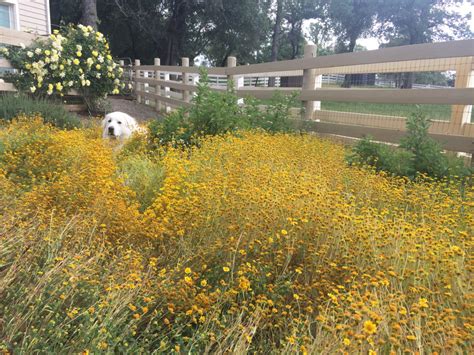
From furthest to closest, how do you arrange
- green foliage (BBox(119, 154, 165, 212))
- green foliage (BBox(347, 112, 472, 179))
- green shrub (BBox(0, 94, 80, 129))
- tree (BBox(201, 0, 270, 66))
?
tree (BBox(201, 0, 270, 66))
green shrub (BBox(0, 94, 80, 129))
green foliage (BBox(347, 112, 472, 179))
green foliage (BBox(119, 154, 165, 212))

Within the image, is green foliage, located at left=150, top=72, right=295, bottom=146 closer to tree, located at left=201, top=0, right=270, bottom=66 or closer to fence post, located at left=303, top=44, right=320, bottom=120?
fence post, located at left=303, top=44, right=320, bottom=120

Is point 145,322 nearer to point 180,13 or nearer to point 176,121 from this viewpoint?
point 176,121

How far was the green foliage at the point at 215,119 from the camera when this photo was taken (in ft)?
19.2

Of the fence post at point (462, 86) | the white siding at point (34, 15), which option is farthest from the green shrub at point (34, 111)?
Answer: the fence post at point (462, 86)

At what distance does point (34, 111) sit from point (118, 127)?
7.48ft

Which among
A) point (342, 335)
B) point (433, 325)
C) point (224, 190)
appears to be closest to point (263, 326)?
point (342, 335)

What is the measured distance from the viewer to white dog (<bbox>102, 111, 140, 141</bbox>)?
617 cm

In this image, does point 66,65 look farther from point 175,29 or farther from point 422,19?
point 422,19

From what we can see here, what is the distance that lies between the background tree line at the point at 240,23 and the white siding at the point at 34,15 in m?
9.62

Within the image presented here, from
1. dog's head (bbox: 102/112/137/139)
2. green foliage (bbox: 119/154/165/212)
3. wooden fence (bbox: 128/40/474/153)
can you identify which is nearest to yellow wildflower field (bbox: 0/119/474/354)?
green foliage (bbox: 119/154/165/212)

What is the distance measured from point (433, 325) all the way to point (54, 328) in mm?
1551

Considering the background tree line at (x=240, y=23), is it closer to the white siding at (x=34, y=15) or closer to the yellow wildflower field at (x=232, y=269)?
the white siding at (x=34, y=15)

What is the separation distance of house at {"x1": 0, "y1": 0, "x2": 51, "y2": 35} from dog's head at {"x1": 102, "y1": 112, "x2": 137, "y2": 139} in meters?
5.73

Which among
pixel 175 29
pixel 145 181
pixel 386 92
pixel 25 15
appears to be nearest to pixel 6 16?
pixel 25 15
